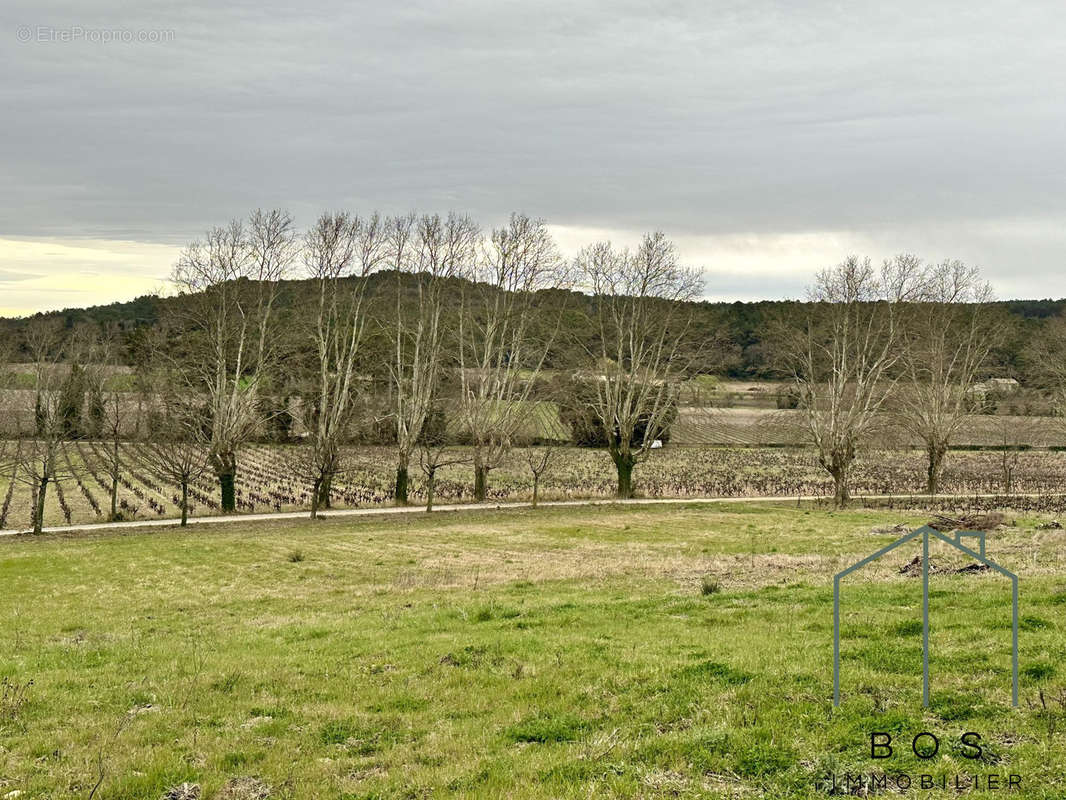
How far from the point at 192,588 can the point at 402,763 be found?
631 inches

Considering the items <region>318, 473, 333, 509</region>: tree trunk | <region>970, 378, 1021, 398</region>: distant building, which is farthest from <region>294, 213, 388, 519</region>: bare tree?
<region>970, 378, 1021, 398</region>: distant building

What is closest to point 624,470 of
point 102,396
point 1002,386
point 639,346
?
point 639,346

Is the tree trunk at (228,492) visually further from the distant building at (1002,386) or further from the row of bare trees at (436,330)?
the distant building at (1002,386)

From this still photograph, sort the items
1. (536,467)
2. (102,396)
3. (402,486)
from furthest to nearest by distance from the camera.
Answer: (102,396), (536,467), (402,486)

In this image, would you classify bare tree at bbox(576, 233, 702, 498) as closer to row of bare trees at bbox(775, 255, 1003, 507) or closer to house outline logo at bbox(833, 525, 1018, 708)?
row of bare trees at bbox(775, 255, 1003, 507)

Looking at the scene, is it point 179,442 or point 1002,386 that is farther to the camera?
point 1002,386

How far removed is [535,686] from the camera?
372 inches

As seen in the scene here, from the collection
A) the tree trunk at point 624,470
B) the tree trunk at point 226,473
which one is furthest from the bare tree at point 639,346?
the tree trunk at point 226,473

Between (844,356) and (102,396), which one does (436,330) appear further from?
(102,396)

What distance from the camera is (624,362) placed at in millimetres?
50969

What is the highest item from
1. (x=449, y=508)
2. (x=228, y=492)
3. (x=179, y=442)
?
(x=179, y=442)

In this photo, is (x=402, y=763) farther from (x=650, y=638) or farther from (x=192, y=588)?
(x=192, y=588)

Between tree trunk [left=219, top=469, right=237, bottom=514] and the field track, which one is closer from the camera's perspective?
the field track

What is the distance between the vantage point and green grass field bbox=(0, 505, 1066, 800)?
6.96 meters
